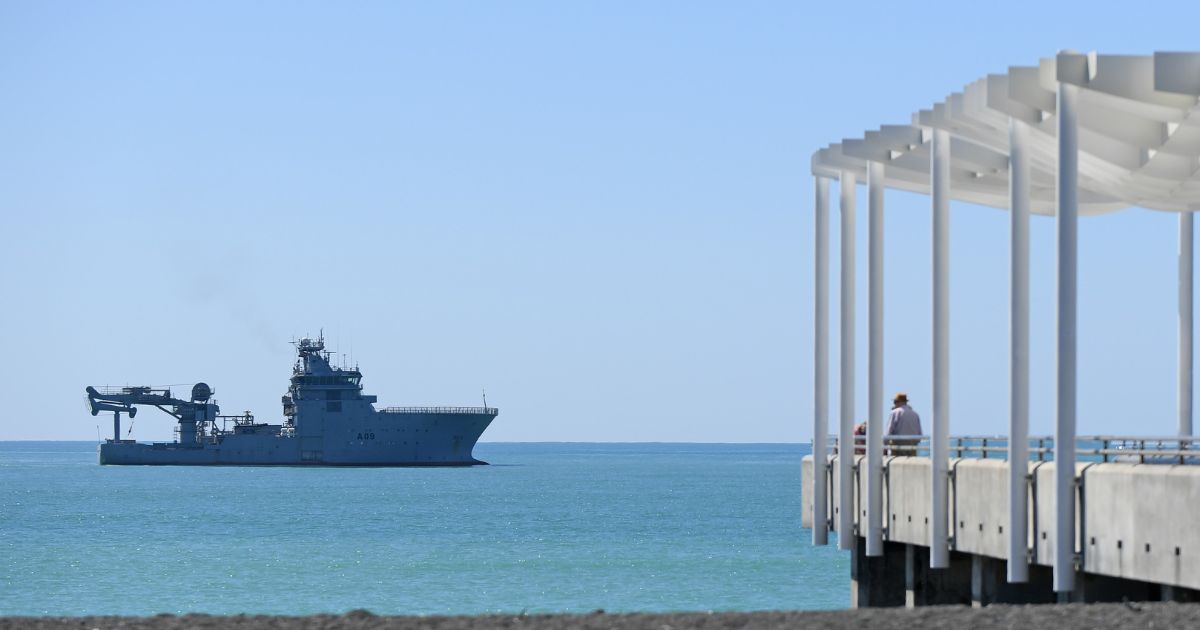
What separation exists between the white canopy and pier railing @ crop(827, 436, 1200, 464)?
3.03m

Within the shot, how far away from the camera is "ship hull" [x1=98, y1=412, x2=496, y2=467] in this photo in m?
148

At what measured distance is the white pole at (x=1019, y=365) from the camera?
1819 centimetres

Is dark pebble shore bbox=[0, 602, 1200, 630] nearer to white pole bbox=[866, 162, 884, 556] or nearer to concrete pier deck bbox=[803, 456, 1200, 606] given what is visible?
concrete pier deck bbox=[803, 456, 1200, 606]

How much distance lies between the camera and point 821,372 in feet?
83.2

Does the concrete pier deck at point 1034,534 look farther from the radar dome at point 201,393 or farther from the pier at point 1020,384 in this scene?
the radar dome at point 201,393

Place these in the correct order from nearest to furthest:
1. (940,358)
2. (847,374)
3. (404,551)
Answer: (940,358), (847,374), (404,551)

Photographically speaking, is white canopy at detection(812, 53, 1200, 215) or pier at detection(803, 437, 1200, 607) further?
white canopy at detection(812, 53, 1200, 215)

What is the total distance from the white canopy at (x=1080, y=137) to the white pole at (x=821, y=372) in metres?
0.56

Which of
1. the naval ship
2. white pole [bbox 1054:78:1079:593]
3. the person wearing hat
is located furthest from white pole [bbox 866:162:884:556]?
the naval ship

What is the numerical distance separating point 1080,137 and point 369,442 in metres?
131

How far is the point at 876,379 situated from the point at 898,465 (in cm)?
105

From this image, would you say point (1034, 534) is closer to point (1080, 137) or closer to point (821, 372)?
point (1080, 137)

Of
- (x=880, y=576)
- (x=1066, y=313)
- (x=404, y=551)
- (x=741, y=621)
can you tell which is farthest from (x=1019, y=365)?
(x=404, y=551)

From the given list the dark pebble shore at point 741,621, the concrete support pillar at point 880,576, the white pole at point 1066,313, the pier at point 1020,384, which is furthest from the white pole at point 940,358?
the dark pebble shore at point 741,621
